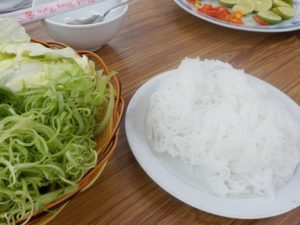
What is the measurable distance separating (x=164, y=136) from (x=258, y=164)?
217mm

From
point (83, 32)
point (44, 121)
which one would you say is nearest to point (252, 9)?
point (83, 32)

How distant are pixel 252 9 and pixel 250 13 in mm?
17

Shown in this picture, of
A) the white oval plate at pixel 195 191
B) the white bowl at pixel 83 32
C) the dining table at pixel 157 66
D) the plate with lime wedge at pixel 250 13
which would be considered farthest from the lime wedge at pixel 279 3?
the white oval plate at pixel 195 191

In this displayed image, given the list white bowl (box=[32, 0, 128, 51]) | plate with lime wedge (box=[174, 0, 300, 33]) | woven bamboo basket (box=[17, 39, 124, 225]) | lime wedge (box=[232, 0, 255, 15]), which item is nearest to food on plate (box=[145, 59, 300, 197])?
woven bamboo basket (box=[17, 39, 124, 225])

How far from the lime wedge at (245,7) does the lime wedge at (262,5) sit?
0.07 feet

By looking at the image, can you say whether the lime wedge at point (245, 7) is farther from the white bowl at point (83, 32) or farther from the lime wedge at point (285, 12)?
the white bowl at point (83, 32)

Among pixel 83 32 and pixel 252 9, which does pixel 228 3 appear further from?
pixel 83 32

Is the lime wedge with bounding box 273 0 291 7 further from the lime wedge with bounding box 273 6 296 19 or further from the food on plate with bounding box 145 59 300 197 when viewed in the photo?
the food on plate with bounding box 145 59 300 197

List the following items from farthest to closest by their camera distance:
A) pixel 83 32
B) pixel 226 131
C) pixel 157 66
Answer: pixel 157 66 → pixel 83 32 → pixel 226 131

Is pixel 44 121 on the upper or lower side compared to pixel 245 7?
upper

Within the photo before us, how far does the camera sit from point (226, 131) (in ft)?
2.48

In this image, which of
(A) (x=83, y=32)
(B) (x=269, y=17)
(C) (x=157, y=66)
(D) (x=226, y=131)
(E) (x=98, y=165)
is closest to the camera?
(E) (x=98, y=165)

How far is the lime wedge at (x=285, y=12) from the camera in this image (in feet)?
4.42

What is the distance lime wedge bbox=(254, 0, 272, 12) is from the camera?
1.39 m
